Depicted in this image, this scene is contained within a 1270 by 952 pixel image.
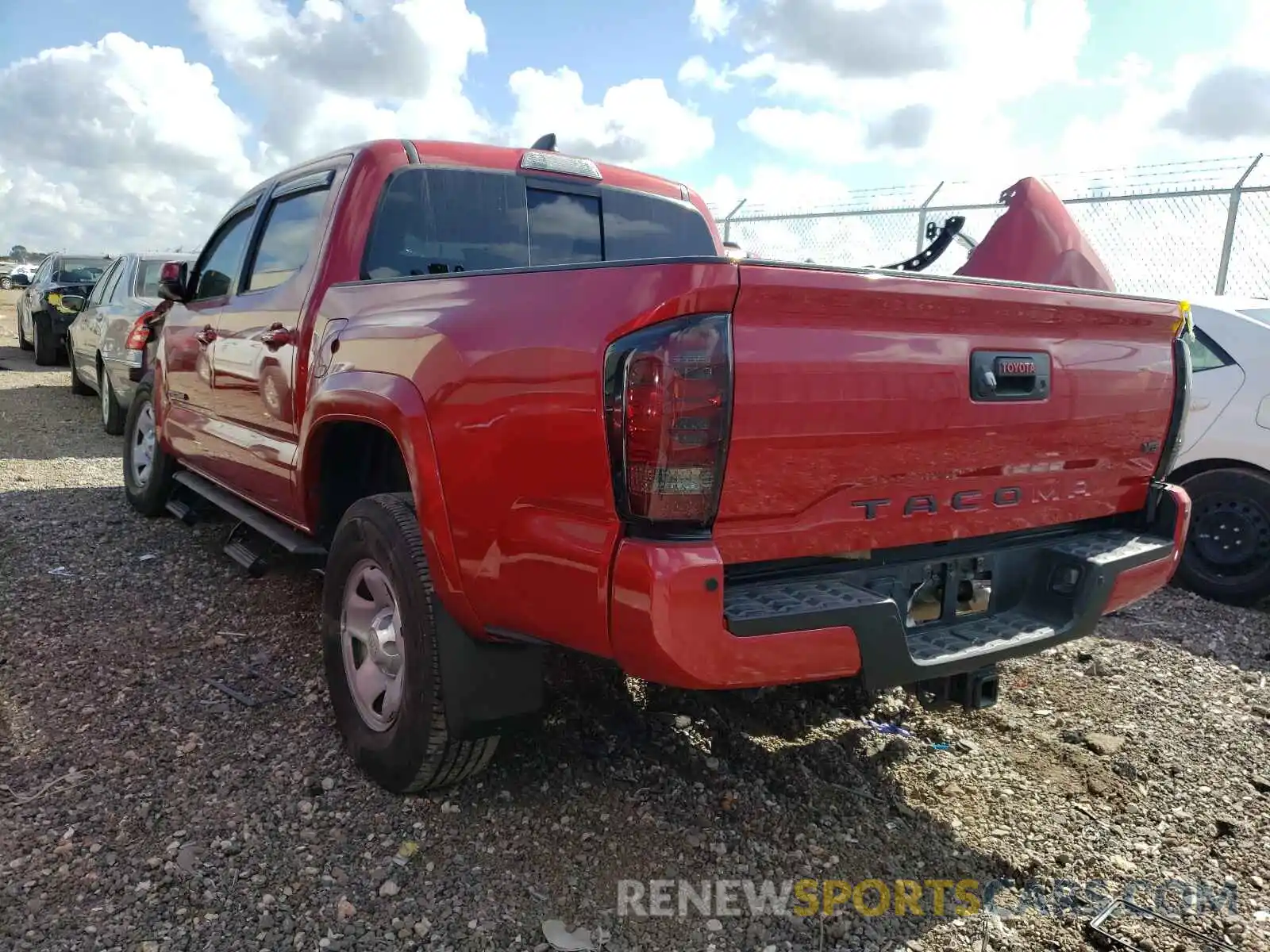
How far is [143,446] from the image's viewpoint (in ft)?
20.2

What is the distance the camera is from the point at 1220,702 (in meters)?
3.83

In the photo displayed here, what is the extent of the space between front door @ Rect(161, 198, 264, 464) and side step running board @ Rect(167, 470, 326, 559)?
0.15 meters

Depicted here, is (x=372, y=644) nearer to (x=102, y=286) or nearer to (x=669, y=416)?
(x=669, y=416)

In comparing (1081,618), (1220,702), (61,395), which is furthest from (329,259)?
(61,395)

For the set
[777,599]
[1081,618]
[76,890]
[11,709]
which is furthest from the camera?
[11,709]

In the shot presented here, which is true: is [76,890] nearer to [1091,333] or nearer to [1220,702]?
[1091,333]

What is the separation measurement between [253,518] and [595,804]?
2161 mm

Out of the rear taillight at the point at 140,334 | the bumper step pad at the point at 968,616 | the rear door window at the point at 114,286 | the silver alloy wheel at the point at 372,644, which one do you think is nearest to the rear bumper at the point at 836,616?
the bumper step pad at the point at 968,616

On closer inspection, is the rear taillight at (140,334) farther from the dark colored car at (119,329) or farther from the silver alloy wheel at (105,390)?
the silver alloy wheel at (105,390)

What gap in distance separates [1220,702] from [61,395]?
41.0 feet

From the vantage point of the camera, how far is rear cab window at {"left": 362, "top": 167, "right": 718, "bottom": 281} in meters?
3.47

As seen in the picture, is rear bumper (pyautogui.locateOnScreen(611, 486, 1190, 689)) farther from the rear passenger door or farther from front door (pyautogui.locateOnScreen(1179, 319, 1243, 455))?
the rear passenger door

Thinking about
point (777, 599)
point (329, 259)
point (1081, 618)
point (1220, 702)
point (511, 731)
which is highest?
point (329, 259)

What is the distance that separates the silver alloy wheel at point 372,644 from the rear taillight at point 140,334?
18.6 ft
